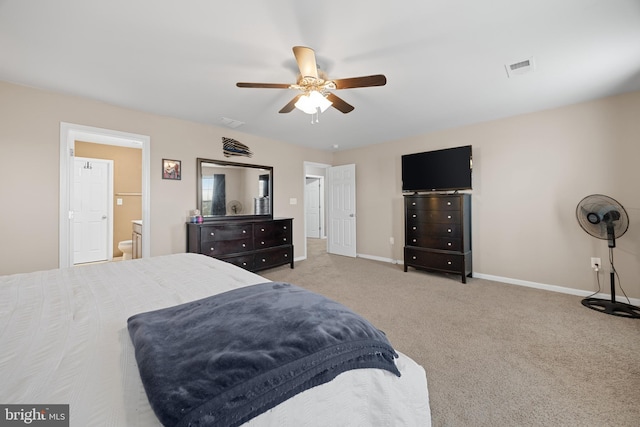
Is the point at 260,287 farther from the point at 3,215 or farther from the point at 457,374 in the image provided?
the point at 3,215

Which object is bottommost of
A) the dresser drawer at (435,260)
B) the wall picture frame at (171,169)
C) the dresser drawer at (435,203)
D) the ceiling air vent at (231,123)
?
the dresser drawer at (435,260)

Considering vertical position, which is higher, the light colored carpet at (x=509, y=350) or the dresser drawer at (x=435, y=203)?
the dresser drawer at (x=435, y=203)

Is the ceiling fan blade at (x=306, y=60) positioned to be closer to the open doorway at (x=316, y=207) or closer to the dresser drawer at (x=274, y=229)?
the dresser drawer at (x=274, y=229)

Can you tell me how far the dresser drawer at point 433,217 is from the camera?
3.70 meters

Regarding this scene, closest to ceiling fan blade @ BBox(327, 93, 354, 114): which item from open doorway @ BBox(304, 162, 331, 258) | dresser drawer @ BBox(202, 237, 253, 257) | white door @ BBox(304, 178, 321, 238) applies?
dresser drawer @ BBox(202, 237, 253, 257)

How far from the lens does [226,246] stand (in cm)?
363

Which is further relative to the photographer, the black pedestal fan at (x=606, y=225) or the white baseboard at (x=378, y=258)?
the white baseboard at (x=378, y=258)

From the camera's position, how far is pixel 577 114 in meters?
3.07

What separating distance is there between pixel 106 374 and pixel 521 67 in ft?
11.1

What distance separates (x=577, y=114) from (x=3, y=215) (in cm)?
658

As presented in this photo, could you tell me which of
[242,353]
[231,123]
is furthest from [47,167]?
[242,353]

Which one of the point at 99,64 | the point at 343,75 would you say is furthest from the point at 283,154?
the point at 99,64

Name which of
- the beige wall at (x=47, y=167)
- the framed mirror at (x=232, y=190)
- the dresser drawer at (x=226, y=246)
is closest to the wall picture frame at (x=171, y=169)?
the beige wall at (x=47, y=167)

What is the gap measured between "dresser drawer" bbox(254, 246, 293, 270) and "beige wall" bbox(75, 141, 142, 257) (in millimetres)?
3223
